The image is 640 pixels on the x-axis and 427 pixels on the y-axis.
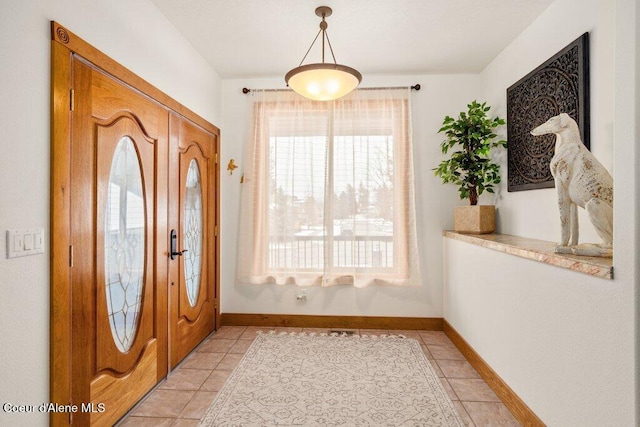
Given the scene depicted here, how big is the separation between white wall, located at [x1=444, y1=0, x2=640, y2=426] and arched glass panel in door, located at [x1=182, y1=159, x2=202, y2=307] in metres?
2.37

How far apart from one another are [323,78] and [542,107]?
1.59 metres

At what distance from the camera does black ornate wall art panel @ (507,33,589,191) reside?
1986mm

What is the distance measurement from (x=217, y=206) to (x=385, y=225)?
1753 mm

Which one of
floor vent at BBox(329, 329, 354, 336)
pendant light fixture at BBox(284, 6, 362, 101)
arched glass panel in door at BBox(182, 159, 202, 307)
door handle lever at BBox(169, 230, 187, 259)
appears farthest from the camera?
floor vent at BBox(329, 329, 354, 336)

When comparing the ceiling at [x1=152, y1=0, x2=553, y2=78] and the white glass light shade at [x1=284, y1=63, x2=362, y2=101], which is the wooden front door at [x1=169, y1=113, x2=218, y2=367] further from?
the white glass light shade at [x1=284, y1=63, x2=362, y2=101]

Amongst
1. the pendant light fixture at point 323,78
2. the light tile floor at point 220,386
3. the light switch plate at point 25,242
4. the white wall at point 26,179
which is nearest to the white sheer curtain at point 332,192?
the light tile floor at point 220,386

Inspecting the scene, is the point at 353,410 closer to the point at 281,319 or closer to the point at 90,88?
the point at 281,319

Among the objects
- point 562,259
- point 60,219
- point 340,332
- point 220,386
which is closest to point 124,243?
point 60,219

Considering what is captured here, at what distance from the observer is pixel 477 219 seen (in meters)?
2.87

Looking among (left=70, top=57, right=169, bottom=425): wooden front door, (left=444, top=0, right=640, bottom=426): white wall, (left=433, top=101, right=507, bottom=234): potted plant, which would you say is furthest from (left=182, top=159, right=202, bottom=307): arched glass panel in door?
(left=444, top=0, right=640, bottom=426): white wall

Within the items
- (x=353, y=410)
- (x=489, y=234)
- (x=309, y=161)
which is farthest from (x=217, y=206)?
(x=489, y=234)

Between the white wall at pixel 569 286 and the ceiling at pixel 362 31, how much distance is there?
0.31 m

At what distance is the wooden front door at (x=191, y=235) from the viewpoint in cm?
259

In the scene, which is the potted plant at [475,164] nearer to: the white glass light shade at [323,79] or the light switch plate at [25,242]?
the white glass light shade at [323,79]
